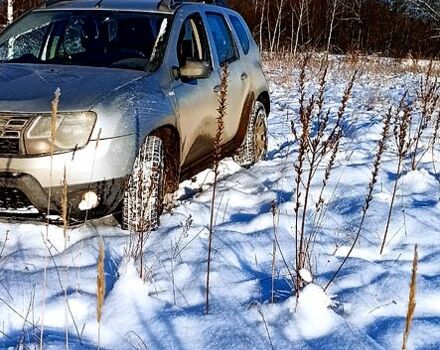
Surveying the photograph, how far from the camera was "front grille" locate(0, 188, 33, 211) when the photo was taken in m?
3.53

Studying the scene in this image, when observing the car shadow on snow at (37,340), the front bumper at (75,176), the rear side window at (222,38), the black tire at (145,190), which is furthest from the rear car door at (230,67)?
the car shadow on snow at (37,340)

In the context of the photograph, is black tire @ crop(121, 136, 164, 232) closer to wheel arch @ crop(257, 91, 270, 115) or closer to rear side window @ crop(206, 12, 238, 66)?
rear side window @ crop(206, 12, 238, 66)

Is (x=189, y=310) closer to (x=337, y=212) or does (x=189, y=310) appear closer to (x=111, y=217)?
(x=111, y=217)

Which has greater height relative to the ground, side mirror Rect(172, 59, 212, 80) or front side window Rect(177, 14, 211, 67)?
front side window Rect(177, 14, 211, 67)

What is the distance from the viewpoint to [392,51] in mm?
27500

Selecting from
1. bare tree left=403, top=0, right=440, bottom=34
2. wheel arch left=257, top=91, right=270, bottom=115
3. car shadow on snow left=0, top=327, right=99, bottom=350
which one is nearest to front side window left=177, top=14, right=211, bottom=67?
wheel arch left=257, top=91, right=270, bottom=115

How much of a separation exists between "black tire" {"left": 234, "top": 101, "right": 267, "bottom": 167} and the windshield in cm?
170

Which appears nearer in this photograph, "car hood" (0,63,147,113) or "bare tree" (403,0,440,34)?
"car hood" (0,63,147,113)

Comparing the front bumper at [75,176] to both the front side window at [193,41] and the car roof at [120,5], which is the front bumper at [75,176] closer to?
the front side window at [193,41]

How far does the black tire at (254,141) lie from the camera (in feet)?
19.9

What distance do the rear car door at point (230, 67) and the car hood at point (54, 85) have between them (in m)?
1.39

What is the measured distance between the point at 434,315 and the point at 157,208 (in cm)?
183

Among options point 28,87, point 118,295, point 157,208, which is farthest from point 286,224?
point 28,87

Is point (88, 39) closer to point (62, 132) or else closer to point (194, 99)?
point (194, 99)
